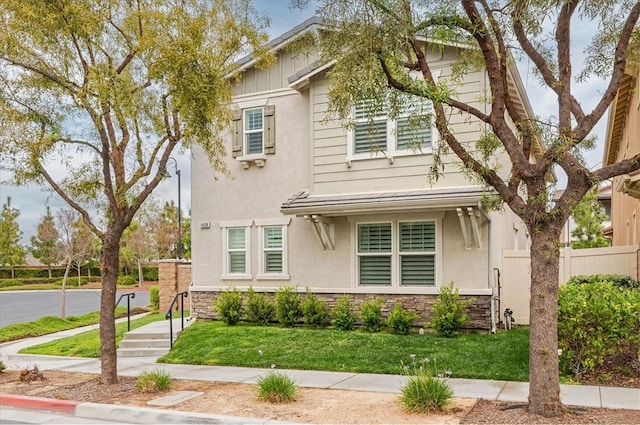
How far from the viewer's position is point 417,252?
42.1 ft

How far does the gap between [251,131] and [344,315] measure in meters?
5.45

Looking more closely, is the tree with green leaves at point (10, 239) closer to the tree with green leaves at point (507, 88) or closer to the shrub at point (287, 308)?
the shrub at point (287, 308)

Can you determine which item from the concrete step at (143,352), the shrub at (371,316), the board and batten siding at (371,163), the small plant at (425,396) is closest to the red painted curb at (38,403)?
the concrete step at (143,352)

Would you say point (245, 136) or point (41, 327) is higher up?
point (245, 136)

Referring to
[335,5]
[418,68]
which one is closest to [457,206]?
[418,68]

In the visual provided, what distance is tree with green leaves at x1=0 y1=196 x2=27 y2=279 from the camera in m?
48.5

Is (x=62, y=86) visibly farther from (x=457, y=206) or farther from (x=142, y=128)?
(x=457, y=206)

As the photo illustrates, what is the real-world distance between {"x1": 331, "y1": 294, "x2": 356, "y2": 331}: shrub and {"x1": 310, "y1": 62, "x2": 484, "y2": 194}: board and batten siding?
8.53 feet

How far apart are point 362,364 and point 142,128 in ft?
19.3

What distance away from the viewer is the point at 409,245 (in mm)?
12961

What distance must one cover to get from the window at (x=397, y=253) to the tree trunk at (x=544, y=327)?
5739 millimetres

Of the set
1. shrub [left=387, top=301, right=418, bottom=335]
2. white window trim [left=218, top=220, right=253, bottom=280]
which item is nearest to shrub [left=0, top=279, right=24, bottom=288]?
white window trim [left=218, top=220, right=253, bottom=280]

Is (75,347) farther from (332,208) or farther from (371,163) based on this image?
(371,163)

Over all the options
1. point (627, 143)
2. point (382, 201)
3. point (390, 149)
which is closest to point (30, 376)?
point (382, 201)
